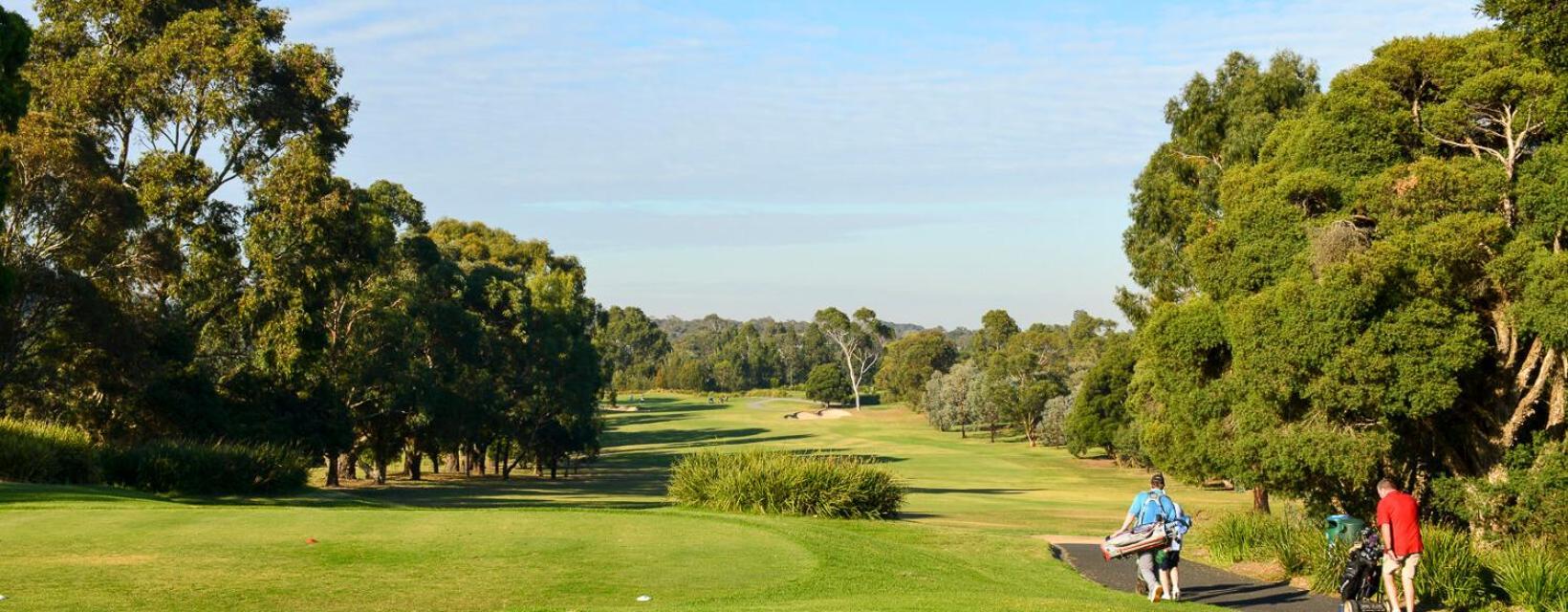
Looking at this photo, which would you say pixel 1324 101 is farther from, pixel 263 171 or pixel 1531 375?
pixel 263 171

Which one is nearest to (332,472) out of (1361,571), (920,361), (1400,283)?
(1400,283)

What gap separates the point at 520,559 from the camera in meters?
15.1

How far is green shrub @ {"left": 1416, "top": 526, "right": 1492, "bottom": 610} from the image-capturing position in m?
16.1

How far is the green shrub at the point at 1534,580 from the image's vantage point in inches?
603

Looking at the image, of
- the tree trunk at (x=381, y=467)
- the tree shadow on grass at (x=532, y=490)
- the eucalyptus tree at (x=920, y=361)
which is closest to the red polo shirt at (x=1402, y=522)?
the tree shadow on grass at (x=532, y=490)

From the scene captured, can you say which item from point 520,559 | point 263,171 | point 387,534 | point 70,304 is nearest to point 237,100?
point 263,171

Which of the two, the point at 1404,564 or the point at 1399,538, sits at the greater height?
the point at 1399,538

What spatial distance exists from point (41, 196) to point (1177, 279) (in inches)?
1231

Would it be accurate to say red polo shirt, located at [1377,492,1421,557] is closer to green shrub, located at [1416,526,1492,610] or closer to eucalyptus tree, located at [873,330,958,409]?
green shrub, located at [1416,526,1492,610]

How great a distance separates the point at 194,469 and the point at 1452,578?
2394cm

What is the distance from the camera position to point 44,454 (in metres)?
25.6

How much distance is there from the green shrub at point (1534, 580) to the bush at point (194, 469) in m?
24.4

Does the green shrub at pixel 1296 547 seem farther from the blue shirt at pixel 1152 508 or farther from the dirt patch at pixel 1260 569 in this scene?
the blue shirt at pixel 1152 508

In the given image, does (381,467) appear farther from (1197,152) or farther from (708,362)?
(708,362)
